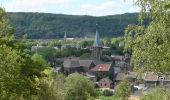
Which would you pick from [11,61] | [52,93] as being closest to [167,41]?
[11,61]

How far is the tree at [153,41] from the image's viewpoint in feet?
47.8

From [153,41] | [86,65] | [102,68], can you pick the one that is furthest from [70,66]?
[153,41]

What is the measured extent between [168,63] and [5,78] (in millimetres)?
5520

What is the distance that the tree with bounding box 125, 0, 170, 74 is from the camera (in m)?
14.6

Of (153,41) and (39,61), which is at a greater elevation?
(153,41)

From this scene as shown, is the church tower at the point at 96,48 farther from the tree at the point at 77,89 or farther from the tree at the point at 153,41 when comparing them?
the tree at the point at 153,41

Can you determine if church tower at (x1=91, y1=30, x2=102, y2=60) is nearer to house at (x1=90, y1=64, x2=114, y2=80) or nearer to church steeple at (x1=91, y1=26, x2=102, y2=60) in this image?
church steeple at (x1=91, y1=26, x2=102, y2=60)

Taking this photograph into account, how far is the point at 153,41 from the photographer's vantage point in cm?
1511

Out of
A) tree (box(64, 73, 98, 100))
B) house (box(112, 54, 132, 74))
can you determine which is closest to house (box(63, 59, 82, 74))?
house (box(112, 54, 132, 74))

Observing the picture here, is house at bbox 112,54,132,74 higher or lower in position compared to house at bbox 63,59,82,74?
lower

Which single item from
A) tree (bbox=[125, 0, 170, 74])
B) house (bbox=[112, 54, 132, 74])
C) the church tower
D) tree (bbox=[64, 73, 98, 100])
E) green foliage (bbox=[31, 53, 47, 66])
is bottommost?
house (bbox=[112, 54, 132, 74])

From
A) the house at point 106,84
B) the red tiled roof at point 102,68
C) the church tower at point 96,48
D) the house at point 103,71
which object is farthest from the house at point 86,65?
the house at point 106,84

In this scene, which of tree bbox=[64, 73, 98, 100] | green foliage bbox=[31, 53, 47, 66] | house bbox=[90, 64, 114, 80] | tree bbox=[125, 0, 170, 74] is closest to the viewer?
tree bbox=[125, 0, 170, 74]

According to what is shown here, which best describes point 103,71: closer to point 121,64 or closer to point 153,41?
point 121,64
